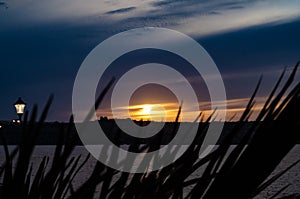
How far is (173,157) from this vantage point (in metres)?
1.04

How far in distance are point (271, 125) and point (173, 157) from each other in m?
0.37

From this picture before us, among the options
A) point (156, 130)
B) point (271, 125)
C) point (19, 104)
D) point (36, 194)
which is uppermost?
point (19, 104)

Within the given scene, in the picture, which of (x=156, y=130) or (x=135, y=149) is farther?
(x=156, y=130)

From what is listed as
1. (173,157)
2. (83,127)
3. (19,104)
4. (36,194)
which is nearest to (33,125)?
(83,127)

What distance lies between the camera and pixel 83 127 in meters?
0.61

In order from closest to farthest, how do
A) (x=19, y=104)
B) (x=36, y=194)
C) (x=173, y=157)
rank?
(x=36, y=194)
(x=173, y=157)
(x=19, y=104)

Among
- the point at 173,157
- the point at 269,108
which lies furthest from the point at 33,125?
the point at 173,157

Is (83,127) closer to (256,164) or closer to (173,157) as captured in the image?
A: (256,164)

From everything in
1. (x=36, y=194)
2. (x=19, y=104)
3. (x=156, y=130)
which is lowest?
(x=36, y=194)

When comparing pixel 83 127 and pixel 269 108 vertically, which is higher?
pixel 269 108

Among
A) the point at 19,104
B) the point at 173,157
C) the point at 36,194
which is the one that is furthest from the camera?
the point at 19,104

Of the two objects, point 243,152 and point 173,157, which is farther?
point 173,157

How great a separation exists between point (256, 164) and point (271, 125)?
0.24 ft

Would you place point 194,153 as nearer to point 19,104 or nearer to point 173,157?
point 173,157
